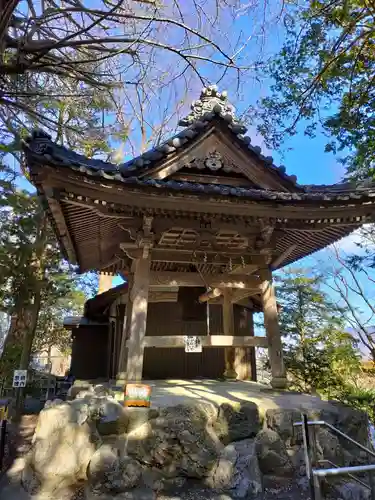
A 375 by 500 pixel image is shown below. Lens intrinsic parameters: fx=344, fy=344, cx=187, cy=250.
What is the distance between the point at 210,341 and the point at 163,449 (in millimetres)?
2334

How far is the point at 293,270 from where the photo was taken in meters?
17.3

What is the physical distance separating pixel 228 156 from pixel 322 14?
3014 mm

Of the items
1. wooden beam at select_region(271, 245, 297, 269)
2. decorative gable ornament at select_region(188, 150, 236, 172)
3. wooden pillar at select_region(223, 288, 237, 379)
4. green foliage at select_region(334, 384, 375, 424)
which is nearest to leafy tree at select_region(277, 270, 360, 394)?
green foliage at select_region(334, 384, 375, 424)

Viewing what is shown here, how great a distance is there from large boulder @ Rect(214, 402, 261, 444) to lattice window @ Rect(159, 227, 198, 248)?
3.61 meters

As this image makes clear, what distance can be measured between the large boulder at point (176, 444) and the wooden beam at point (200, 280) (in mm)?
2866

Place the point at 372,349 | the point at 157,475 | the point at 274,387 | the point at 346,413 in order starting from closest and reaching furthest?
the point at 157,475
the point at 346,413
the point at 274,387
the point at 372,349

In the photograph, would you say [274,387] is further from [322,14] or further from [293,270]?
[293,270]

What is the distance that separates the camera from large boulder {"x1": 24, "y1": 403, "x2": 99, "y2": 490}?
166 inches

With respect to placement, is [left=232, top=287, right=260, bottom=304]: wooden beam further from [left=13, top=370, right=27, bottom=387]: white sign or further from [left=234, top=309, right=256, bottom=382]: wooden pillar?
[left=13, top=370, right=27, bottom=387]: white sign

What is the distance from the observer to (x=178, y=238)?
8.04 meters

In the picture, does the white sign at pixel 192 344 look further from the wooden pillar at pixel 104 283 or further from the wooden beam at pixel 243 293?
the wooden pillar at pixel 104 283

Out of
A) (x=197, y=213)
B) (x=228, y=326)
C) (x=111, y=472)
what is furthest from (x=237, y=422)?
(x=228, y=326)

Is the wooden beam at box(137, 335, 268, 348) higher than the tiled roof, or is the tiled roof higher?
the tiled roof

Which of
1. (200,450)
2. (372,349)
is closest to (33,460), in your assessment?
(200,450)
